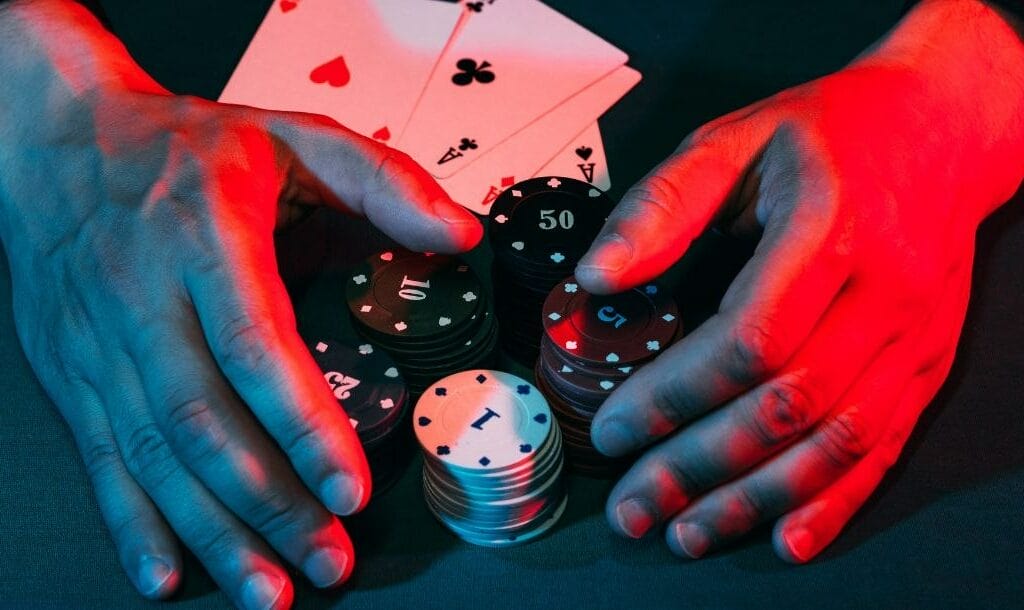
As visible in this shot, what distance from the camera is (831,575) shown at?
1.79 m

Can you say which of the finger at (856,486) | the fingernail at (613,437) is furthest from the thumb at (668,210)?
the finger at (856,486)

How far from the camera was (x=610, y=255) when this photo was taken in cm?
176

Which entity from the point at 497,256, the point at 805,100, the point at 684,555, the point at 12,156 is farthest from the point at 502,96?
the point at 684,555

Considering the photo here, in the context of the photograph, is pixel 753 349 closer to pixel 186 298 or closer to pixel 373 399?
pixel 373 399

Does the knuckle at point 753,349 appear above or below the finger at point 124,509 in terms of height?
→ above

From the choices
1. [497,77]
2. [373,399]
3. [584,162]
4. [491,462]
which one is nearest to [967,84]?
[584,162]

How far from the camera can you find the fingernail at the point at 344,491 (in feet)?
5.37

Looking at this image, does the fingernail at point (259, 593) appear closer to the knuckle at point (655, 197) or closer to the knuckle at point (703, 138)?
the knuckle at point (655, 197)

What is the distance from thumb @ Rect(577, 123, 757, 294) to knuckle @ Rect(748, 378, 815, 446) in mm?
303

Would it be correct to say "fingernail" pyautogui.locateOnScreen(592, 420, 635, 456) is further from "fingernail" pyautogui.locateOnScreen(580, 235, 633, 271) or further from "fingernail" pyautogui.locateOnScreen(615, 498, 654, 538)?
"fingernail" pyautogui.locateOnScreen(580, 235, 633, 271)

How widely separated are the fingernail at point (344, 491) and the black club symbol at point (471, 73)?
140 centimetres

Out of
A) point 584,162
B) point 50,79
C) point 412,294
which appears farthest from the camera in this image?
point 584,162

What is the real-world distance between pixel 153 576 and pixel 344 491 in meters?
0.41

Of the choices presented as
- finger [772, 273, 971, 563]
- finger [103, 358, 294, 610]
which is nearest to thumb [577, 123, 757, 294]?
finger [772, 273, 971, 563]
